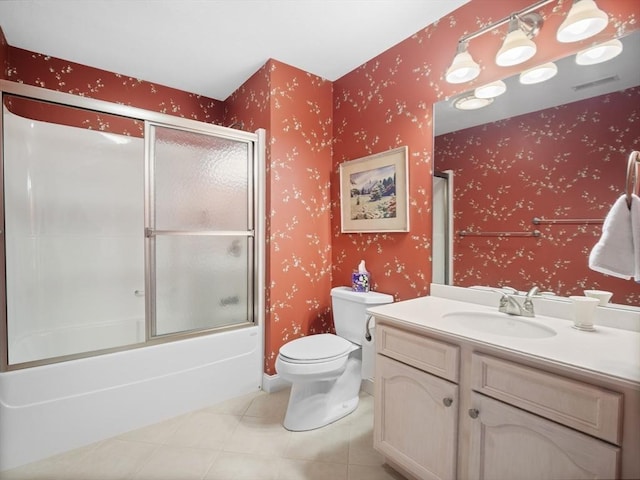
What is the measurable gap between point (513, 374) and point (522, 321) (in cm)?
43

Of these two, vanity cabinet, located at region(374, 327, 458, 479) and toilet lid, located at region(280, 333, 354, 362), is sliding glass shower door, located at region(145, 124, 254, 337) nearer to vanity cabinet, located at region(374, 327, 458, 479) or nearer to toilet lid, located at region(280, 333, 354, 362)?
toilet lid, located at region(280, 333, 354, 362)

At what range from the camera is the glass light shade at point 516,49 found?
4.49 ft

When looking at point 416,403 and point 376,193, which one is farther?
point 376,193

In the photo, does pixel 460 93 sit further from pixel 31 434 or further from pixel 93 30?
pixel 31 434

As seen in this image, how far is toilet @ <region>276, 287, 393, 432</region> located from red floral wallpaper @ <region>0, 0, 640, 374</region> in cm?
29

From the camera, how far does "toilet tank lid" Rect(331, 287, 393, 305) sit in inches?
79.4

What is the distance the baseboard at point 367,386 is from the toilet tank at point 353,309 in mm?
347

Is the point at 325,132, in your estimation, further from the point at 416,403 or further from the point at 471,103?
the point at 416,403

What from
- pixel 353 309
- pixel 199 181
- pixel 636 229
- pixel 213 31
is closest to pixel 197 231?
pixel 199 181

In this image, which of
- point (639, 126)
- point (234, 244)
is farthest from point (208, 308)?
point (639, 126)

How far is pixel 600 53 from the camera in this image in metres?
1.25

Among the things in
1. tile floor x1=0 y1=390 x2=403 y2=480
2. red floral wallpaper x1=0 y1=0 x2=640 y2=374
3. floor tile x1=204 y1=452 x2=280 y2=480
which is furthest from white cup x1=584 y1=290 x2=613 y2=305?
floor tile x1=204 y1=452 x2=280 y2=480

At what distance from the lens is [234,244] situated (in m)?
2.30

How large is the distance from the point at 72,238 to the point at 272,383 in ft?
6.30
